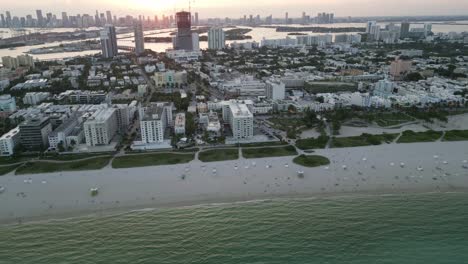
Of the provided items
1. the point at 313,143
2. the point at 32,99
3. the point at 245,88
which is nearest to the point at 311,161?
the point at 313,143

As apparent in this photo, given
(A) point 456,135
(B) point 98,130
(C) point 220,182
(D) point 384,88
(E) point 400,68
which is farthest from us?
(E) point 400,68

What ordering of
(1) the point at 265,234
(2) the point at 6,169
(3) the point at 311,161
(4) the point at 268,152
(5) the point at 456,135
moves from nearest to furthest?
(1) the point at 265,234
(2) the point at 6,169
(3) the point at 311,161
(4) the point at 268,152
(5) the point at 456,135

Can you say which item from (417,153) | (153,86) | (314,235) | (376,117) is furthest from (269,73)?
(314,235)

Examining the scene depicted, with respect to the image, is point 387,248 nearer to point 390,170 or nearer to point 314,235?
point 314,235

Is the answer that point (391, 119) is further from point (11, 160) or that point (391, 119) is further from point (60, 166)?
point (11, 160)

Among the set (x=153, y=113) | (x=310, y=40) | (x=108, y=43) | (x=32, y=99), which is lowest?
(x=32, y=99)

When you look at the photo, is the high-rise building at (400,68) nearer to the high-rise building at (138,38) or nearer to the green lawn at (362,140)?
the green lawn at (362,140)
